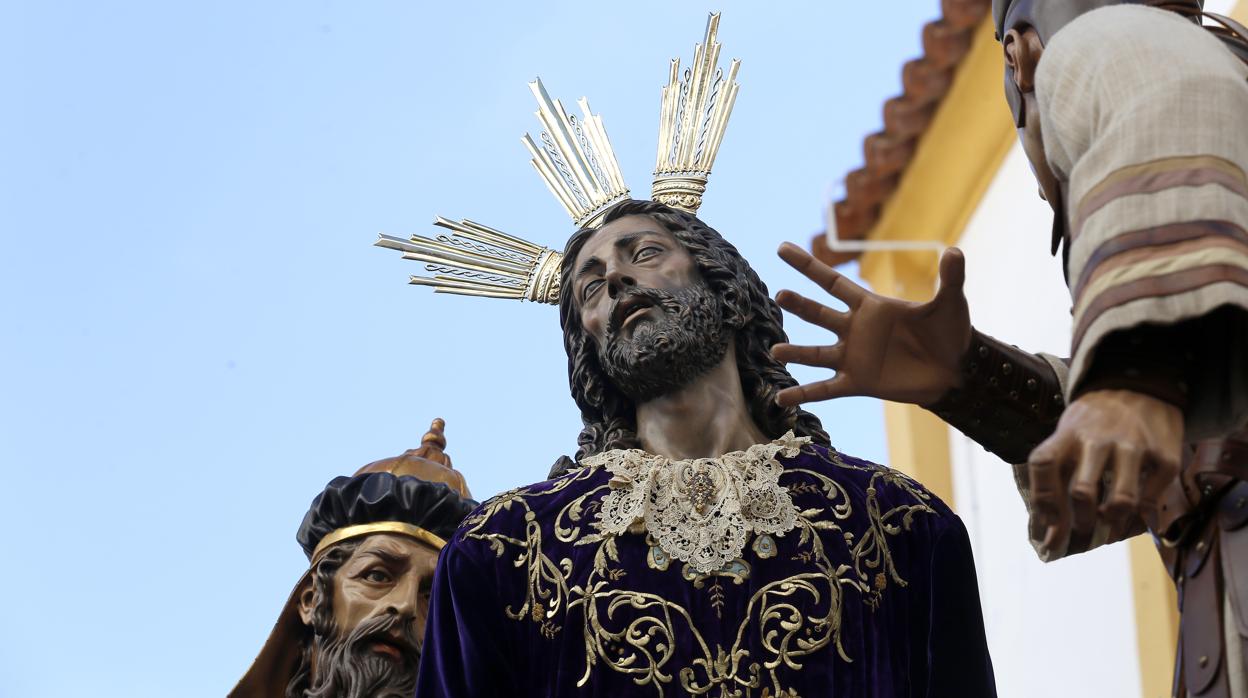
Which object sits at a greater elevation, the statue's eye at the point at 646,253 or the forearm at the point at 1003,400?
the statue's eye at the point at 646,253

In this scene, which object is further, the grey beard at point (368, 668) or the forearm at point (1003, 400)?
the grey beard at point (368, 668)

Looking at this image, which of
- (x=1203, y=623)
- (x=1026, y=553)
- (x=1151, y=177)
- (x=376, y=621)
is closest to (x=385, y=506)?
(x=376, y=621)

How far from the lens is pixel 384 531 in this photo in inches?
231

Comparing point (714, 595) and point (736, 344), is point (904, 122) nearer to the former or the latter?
point (736, 344)

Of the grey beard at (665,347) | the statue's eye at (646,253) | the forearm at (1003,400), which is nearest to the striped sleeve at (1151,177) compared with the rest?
the forearm at (1003,400)

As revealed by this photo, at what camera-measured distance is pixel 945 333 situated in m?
4.15

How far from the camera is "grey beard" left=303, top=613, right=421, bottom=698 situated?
5.68 m

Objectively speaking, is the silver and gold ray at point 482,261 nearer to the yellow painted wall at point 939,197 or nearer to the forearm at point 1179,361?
the forearm at point 1179,361

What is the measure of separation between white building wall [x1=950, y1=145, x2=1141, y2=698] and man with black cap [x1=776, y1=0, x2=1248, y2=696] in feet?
11.9

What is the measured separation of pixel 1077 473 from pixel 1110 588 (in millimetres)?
4737

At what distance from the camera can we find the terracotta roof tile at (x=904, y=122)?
9.20 metres

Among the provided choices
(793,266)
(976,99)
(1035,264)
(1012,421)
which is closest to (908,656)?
(1012,421)

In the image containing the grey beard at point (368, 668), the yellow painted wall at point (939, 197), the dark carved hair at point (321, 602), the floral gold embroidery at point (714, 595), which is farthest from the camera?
the yellow painted wall at point (939, 197)

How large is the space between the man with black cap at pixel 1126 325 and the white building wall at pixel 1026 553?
3.64m
